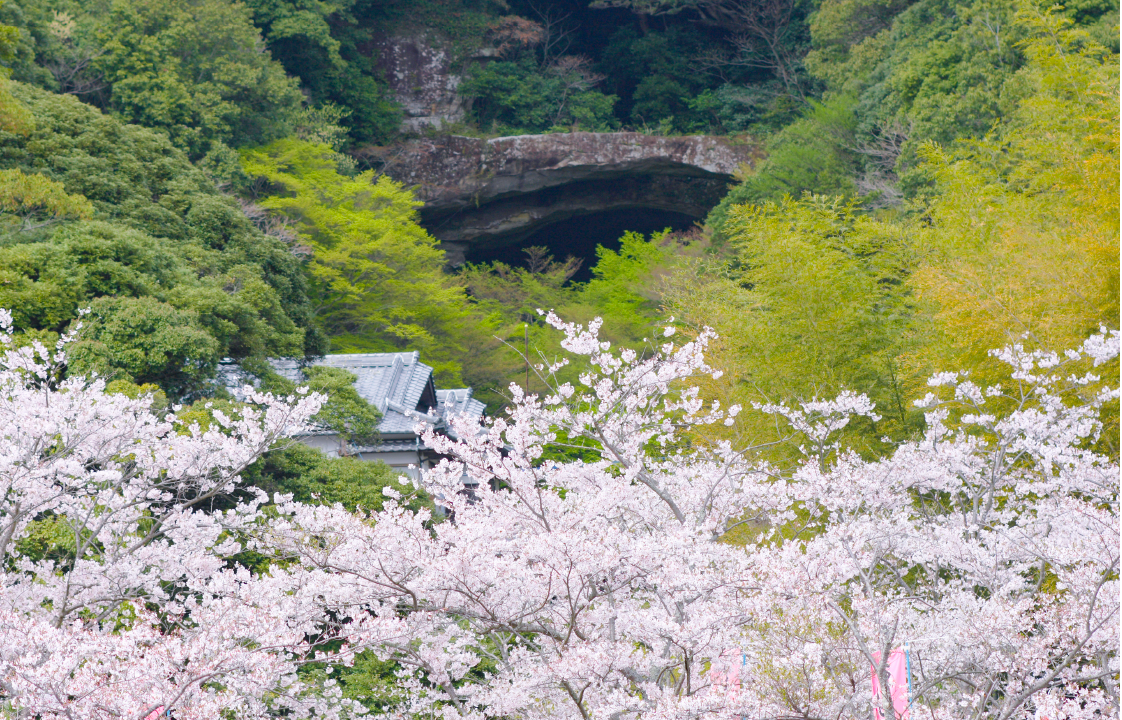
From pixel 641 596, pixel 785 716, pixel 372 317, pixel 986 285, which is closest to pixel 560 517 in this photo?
pixel 641 596

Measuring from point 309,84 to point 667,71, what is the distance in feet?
33.3

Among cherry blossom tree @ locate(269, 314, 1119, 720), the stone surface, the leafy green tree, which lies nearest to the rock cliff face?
the stone surface

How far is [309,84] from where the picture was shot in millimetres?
22062

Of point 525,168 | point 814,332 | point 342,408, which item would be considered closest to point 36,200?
point 342,408

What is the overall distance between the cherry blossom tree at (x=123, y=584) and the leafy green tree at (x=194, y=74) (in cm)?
1062

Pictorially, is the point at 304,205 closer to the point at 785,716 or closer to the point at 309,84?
the point at 309,84

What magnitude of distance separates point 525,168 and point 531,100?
2.49 m

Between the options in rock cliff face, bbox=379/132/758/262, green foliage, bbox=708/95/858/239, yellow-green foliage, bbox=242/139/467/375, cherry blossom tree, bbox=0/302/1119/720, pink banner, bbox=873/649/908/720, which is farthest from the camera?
rock cliff face, bbox=379/132/758/262

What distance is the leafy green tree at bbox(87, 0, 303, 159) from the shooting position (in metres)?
15.5

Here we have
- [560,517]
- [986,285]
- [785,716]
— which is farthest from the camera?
[986,285]

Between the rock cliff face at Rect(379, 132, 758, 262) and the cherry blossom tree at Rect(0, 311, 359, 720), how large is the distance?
1743 cm

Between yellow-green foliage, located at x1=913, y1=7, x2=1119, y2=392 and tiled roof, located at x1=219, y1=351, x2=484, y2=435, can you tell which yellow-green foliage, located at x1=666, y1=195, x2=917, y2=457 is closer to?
yellow-green foliage, located at x1=913, y1=7, x2=1119, y2=392

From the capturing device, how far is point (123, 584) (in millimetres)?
4996

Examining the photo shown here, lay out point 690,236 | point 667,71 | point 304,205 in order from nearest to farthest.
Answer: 1. point 304,205
2. point 690,236
3. point 667,71
